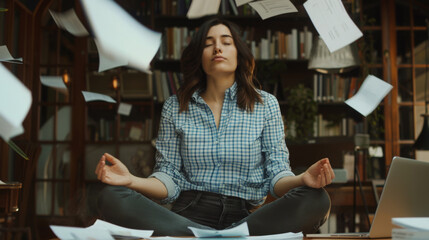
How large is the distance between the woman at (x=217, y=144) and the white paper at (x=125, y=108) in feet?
6.37

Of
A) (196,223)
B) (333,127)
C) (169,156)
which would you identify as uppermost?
(333,127)

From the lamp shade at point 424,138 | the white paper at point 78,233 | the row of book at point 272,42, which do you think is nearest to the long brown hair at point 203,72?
the white paper at point 78,233

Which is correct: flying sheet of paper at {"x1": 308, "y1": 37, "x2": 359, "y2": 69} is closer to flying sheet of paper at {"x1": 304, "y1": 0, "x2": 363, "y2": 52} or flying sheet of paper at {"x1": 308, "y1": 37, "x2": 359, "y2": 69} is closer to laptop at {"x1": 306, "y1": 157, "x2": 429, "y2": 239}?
flying sheet of paper at {"x1": 304, "y1": 0, "x2": 363, "y2": 52}

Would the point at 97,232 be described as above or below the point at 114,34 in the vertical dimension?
below

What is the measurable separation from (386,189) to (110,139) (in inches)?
108

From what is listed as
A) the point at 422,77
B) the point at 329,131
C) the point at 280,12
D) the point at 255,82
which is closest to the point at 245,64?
the point at 255,82

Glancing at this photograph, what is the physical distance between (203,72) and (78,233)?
923mm

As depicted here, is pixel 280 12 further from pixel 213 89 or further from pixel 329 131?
pixel 329 131

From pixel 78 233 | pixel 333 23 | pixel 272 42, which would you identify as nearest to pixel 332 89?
pixel 272 42

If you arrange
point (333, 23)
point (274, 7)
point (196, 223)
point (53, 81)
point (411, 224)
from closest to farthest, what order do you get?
point (411, 224)
point (196, 223)
point (333, 23)
point (274, 7)
point (53, 81)

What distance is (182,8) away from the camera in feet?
10.9

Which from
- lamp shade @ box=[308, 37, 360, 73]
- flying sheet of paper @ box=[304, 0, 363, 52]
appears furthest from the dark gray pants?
lamp shade @ box=[308, 37, 360, 73]

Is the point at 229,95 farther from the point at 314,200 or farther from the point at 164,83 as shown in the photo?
the point at 164,83

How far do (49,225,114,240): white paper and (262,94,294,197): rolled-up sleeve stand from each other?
63 cm
